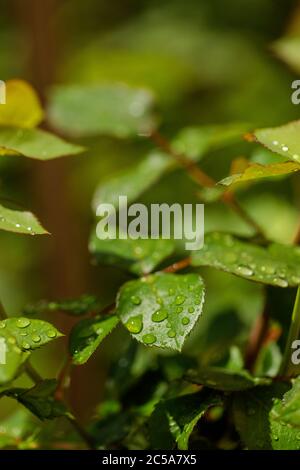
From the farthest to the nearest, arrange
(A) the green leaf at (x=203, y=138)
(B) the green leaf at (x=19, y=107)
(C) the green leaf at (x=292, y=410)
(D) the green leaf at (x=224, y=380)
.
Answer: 1. (A) the green leaf at (x=203, y=138)
2. (B) the green leaf at (x=19, y=107)
3. (D) the green leaf at (x=224, y=380)
4. (C) the green leaf at (x=292, y=410)

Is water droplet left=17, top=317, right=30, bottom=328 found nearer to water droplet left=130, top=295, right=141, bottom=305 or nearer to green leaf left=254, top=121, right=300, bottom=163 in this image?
water droplet left=130, top=295, right=141, bottom=305

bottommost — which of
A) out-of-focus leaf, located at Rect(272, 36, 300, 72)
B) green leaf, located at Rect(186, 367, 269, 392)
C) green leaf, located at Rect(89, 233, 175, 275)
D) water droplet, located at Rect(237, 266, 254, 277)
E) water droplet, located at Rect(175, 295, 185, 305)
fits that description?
green leaf, located at Rect(186, 367, 269, 392)

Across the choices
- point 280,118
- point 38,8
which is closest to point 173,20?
point 38,8

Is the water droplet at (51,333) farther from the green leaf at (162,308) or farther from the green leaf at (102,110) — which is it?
the green leaf at (102,110)

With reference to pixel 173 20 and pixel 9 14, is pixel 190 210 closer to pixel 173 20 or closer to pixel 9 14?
pixel 173 20

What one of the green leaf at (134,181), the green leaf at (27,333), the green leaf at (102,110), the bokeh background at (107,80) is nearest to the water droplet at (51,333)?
the green leaf at (27,333)

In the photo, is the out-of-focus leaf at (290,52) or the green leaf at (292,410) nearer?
the green leaf at (292,410)

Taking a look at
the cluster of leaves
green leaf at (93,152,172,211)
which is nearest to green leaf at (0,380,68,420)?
the cluster of leaves
